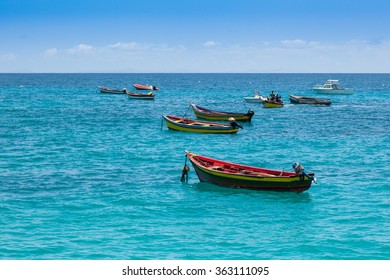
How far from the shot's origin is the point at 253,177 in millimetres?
34906

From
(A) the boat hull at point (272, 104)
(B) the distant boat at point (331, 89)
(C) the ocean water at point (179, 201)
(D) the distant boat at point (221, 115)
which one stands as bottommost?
(C) the ocean water at point (179, 201)

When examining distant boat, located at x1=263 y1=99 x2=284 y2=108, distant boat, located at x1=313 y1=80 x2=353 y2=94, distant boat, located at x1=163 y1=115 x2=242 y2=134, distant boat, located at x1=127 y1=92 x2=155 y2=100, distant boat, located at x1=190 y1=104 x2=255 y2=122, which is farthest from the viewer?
distant boat, located at x1=313 y1=80 x2=353 y2=94

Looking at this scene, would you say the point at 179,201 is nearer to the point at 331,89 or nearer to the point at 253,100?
the point at 253,100

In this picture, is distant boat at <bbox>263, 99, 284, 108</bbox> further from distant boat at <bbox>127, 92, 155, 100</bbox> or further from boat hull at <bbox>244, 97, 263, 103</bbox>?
distant boat at <bbox>127, 92, 155, 100</bbox>

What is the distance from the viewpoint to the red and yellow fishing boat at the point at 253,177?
34.1 metres

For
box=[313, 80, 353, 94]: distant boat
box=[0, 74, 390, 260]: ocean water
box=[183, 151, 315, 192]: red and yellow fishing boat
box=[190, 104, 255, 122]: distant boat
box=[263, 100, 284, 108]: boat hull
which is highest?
box=[313, 80, 353, 94]: distant boat

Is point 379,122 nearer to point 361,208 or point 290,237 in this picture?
point 361,208

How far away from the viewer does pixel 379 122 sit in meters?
77.8

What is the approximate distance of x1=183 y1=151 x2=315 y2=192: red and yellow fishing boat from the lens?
34062 millimetres

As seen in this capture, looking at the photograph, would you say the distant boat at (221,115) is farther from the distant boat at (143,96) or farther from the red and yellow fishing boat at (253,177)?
the distant boat at (143,96)

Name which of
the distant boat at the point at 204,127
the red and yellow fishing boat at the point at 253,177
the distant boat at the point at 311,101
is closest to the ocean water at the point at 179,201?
the red and yellow fishing boat at the point at 253,177

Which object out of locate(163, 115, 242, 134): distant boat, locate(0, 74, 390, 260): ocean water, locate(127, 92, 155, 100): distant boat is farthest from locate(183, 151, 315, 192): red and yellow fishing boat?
locate(127, 92, 155, 100): distant boat
